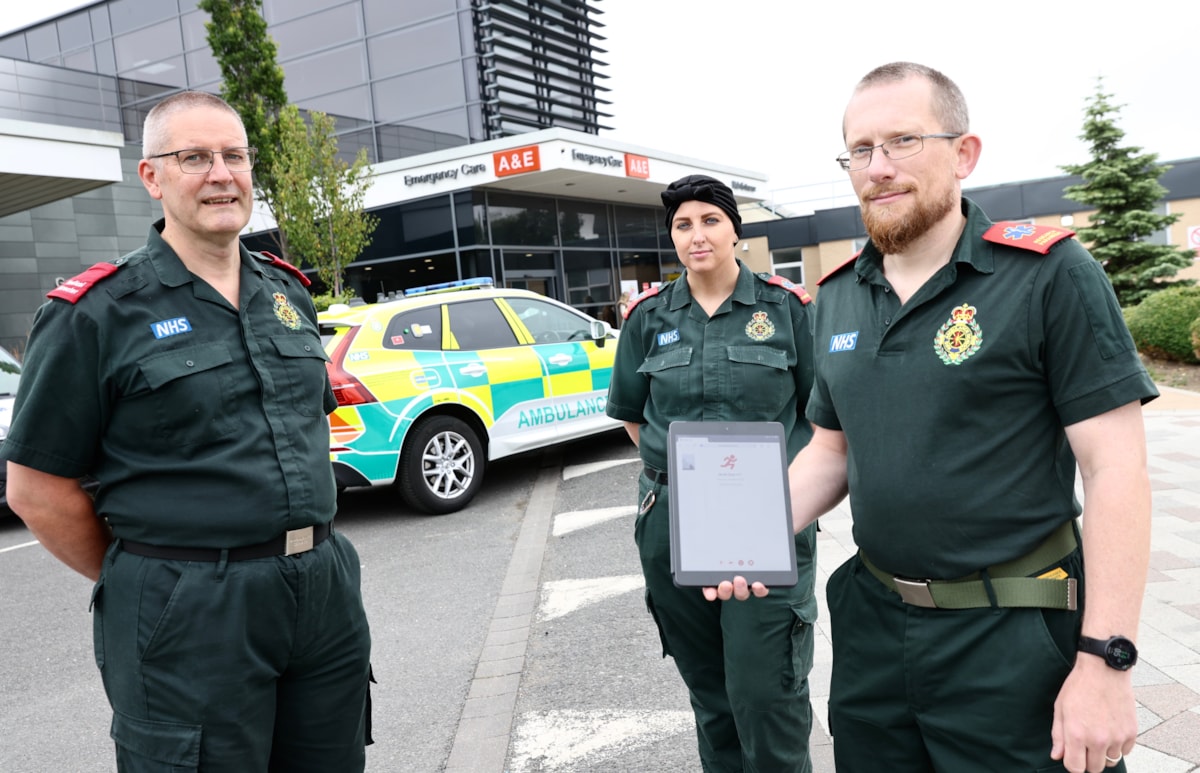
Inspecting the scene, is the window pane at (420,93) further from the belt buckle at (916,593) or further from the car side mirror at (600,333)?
the belt buckle at (916,593)

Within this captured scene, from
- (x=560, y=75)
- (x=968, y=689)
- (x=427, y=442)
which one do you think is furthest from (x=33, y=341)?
(x=560, y=75)

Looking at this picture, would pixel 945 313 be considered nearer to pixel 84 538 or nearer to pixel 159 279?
pixel 159 279

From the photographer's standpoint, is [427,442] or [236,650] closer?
[236,650]

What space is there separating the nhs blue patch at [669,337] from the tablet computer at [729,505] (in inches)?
33.8

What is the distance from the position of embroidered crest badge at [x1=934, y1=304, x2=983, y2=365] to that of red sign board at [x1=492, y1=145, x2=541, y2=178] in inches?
618

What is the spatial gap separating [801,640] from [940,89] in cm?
153

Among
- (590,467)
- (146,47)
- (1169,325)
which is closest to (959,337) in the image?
(590,467)

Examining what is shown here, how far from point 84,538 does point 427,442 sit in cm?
477

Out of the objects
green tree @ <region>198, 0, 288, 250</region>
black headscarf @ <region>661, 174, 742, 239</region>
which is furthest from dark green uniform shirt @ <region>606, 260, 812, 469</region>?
green tree @ <region>198, 0, 288, 250</region>

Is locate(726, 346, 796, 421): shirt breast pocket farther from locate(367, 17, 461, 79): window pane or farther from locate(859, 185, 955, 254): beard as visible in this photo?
locate(367, 17, 461, 79): window pane

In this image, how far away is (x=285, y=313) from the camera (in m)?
2.34

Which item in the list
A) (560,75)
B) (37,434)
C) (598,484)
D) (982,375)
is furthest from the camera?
(560,75)

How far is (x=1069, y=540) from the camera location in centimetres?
167

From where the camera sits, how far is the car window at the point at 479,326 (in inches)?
288
